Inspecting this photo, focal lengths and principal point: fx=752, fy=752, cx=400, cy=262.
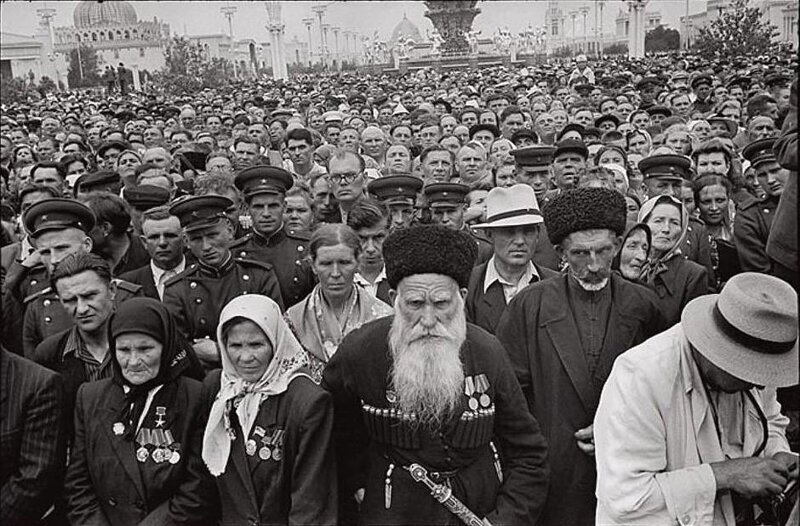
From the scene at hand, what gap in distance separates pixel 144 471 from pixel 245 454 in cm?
48

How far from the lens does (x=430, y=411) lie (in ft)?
9.84

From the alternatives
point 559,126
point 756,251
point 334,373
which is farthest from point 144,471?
point 559,126

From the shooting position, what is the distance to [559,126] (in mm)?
11750

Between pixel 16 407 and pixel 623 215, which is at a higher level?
pixel 623 215

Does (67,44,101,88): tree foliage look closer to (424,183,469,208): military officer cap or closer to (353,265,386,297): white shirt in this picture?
(424,183,469,208): military officer cap

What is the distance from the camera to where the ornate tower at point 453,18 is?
5731 centimetres

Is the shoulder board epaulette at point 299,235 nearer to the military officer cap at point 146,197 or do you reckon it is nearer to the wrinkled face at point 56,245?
the military officer cap at point 146,197

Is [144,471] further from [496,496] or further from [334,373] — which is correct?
[496,496]

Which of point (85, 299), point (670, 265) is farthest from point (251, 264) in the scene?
point (670, 265)

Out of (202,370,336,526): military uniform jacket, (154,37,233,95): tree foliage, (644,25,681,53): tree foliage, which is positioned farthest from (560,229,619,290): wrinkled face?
(644,25,681,53): tree foliage

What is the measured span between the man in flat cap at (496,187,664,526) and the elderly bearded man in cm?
35

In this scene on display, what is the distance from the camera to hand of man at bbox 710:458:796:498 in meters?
2.48

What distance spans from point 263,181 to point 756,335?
423 cm

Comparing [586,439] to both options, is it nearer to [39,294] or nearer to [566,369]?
[566,369]
